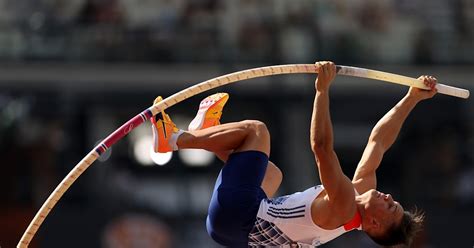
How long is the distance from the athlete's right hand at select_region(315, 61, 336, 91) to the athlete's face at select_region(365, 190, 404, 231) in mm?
885

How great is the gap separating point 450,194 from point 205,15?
418cm

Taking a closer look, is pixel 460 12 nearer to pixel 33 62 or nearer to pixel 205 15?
pixel 205 15

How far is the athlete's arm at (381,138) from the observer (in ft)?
29.4

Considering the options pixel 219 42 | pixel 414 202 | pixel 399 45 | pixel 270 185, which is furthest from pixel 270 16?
pixel 270 185

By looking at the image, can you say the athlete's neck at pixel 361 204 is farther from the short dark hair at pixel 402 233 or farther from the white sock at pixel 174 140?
the white sock at pixel 174 140

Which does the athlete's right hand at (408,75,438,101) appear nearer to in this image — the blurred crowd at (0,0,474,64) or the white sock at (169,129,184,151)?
the white sock at (169,129,184,151)

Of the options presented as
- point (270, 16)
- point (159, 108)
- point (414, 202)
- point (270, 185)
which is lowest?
point (414, 202)

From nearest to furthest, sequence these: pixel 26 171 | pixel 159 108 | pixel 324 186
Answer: pixel 324 186 < pixel 159 108 < pixel 26 171

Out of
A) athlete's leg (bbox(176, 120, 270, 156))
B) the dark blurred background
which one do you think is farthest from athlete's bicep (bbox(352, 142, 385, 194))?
the dark blurred background

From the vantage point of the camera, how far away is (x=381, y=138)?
9148mm

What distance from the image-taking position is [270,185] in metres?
8.99

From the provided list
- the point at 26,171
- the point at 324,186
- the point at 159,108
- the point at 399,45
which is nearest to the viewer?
the point at 324,186

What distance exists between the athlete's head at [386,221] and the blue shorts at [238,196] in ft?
2.49

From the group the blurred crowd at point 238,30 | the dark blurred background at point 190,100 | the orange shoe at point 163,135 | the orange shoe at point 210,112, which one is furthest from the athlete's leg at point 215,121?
the blurred crowd at point 238,30
